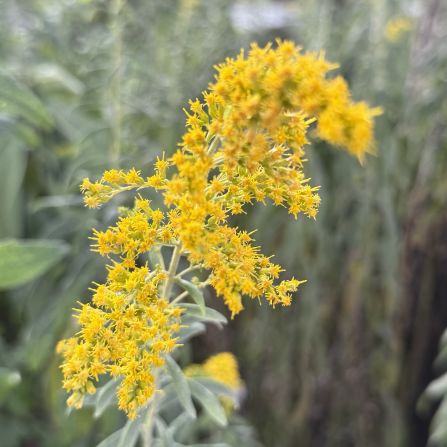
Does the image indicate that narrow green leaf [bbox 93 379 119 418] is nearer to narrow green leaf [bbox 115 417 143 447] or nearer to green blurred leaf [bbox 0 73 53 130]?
narrow green leaf [bbox 115 417 143 447]

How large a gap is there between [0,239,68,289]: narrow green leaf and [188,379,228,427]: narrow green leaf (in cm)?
50

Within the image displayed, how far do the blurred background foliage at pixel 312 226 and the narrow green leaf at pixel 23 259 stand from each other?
27 centimetres

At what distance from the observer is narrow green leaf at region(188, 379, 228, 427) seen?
2.76ft

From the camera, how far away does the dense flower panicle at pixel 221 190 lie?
2.09 ft

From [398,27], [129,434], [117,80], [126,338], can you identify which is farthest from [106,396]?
[398,27]

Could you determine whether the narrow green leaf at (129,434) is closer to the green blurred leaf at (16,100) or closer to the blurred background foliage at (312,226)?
the green blurred leaf at (16,100)

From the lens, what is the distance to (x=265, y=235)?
1850 millimetres

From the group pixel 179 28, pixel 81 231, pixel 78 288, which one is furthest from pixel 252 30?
pixel 78 288

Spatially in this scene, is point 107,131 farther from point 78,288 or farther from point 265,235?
point 265,235

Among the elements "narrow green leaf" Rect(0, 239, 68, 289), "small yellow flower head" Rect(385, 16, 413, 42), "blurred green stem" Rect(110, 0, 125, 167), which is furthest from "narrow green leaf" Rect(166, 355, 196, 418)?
"small yellow flower head" Rect(385, 16, 413, 42)

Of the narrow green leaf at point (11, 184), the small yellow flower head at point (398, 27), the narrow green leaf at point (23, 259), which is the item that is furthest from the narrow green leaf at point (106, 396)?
the small yellow flower head at point (398, 27)

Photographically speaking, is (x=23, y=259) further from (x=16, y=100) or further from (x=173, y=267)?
(x=173, y=267)

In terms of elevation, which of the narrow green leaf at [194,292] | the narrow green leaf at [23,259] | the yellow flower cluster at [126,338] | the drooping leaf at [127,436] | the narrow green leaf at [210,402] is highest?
the narrow green leaf at [23,259]

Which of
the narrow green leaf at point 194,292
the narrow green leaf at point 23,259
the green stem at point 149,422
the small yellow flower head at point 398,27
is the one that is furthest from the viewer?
the small yellow flower head at point 398,27
